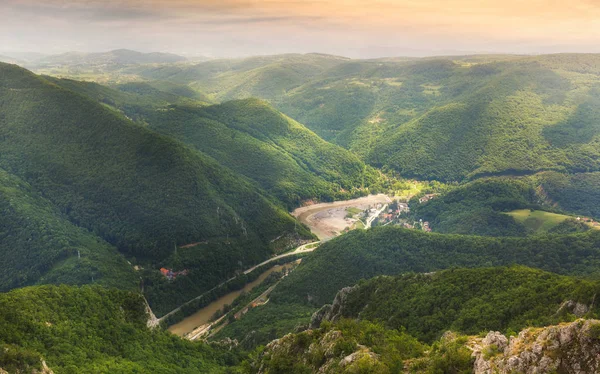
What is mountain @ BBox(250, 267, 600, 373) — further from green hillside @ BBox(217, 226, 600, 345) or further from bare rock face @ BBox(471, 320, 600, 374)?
green hillside @ BBox(217, 226, 600, 345)

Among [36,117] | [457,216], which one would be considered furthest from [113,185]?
[457,216]

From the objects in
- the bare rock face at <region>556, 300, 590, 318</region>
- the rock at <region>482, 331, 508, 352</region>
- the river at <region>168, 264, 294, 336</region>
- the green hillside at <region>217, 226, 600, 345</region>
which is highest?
the rock at <region>482, 331, 508, 352</region>

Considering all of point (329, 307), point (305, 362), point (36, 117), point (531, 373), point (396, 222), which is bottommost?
point (396, 222)

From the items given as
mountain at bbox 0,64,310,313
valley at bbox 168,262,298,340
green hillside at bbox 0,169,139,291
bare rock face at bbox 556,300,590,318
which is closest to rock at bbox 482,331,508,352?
bare rock face at bbox 556,300,590,318

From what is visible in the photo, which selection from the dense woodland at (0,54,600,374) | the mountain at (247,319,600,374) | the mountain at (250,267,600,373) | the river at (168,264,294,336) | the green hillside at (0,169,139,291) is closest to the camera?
the mountain at (247,319,600,374)

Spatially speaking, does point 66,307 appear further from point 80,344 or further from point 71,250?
point 71,250

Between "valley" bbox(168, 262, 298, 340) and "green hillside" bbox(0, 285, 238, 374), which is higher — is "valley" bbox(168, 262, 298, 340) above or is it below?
below
